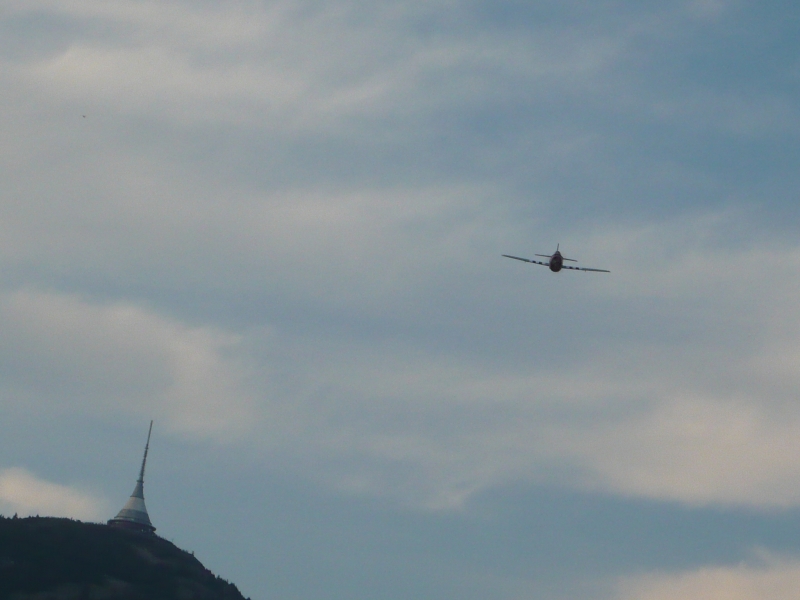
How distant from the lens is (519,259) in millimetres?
147250

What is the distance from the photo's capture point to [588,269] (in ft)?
484

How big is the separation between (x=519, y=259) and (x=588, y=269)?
32.2 ft
